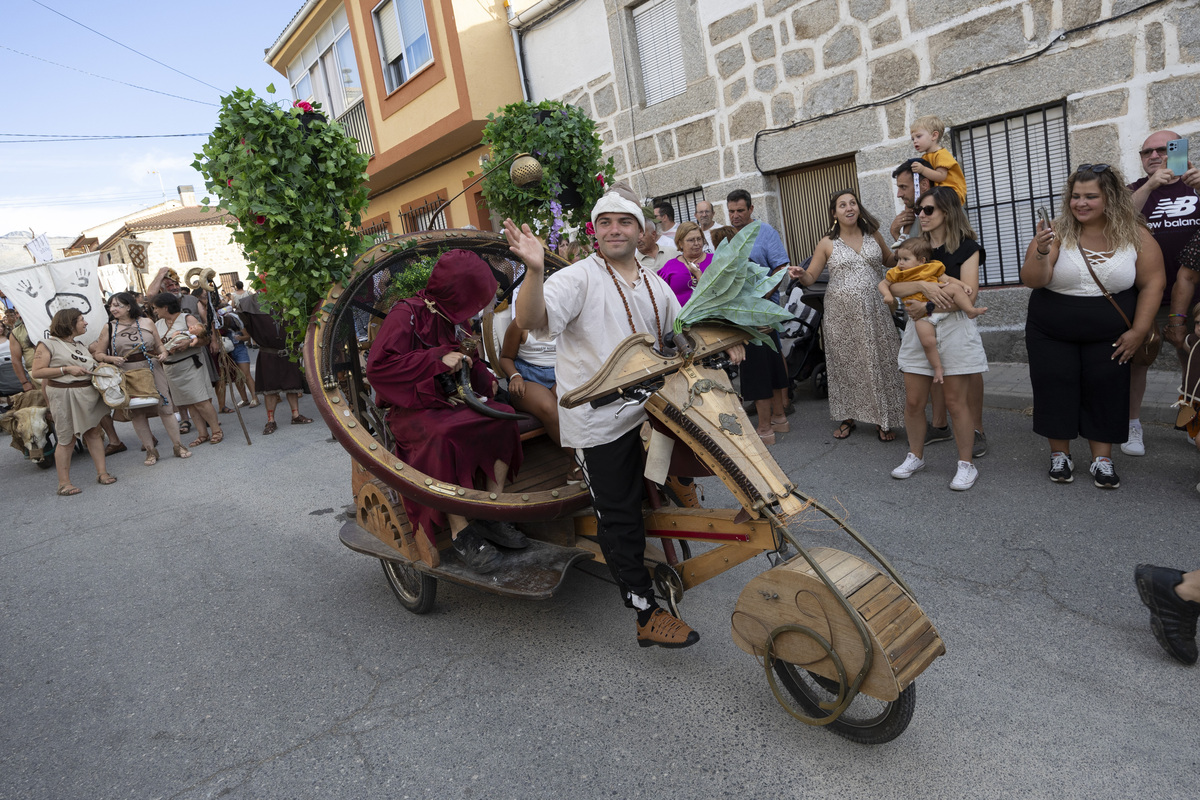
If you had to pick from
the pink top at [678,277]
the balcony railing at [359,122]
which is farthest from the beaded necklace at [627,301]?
the balcony railing at [359,122]

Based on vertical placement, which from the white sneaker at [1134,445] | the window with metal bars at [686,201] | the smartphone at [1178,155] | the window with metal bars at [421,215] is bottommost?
the white sneaker at [1134,445]

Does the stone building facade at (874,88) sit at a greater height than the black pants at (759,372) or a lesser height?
greater

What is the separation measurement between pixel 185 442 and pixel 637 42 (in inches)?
324

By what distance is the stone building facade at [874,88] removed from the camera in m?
6.31

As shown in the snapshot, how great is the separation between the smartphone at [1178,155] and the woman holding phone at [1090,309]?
449 mm

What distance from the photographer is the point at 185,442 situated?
9.77m

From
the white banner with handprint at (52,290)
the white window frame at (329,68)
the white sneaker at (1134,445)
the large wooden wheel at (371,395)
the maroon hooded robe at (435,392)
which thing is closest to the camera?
the large wooden wheel at (371,395)

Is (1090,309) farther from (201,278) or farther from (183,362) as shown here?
(201,278)

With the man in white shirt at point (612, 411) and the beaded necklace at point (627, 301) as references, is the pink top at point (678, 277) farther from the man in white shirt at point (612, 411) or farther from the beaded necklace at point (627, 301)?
the man in white shirt at point (612, 411)

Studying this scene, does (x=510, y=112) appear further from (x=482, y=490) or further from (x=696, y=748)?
(x=696, y=748)

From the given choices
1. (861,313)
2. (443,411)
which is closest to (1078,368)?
(861,313)

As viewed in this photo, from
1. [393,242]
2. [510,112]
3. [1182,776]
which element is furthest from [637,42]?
[1182,776]

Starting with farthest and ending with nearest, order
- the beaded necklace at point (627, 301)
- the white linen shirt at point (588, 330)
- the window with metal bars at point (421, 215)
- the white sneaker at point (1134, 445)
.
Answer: the window with metal bars at point (421, 215)
the white sneaker at point (1134, 445)
the beaded necklace at point (627, 301)
the white linen shirt at point (588, 330)

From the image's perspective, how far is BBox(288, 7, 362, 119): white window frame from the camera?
16406 mm
